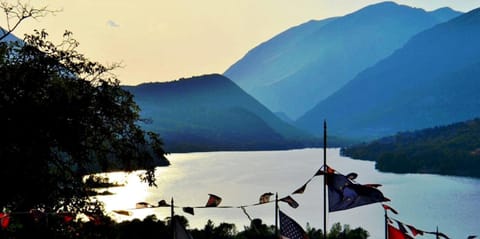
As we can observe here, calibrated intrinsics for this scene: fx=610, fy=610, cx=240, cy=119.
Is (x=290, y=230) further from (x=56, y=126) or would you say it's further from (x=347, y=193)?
(x=56, y=126)

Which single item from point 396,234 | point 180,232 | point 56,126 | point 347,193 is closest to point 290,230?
point 347,193

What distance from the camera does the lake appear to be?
7969 cm

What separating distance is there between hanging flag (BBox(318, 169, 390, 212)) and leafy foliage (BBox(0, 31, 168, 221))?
10355 mm

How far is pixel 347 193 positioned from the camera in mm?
13242

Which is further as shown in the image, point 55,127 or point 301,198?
point 301,198

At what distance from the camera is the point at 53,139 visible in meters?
20.9

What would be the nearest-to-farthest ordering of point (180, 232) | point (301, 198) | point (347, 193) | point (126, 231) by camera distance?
point (180, 232) < point (347, 193) < point (126, 231) < point (301, 198)

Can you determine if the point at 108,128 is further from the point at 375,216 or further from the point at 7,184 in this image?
the point at 375,216

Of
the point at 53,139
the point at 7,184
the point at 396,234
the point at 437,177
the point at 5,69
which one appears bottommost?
the point at 396,234

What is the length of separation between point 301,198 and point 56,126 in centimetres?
8548

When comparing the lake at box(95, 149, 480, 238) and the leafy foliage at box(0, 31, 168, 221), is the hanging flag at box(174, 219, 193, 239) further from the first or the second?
the lake at box(95, 149, 480, 238)

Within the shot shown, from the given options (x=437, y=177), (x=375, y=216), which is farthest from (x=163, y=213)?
(x=437, y=177)

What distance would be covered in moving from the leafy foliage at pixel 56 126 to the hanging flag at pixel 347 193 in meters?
10.4

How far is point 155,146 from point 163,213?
217 feet
